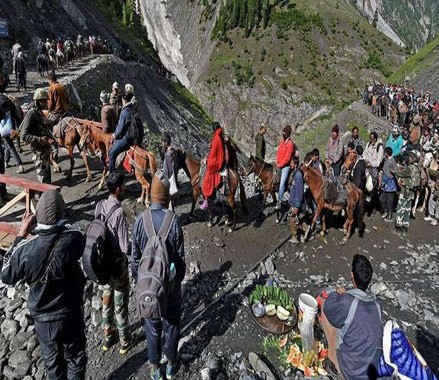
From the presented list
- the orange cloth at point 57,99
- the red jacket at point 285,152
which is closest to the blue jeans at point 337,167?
the red jacket at point 285,152

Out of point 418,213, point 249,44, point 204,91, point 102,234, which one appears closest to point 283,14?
point 249,44

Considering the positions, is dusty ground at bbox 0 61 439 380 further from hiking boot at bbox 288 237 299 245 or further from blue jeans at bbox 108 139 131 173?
blue jeans at bbox 108 139 131 173

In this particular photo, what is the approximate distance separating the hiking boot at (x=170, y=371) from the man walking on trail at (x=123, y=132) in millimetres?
5732

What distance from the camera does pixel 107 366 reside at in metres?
5.65

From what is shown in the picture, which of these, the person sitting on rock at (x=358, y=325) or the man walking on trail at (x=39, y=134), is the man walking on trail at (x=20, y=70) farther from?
the person sitting on rock at (x=358, y=325)

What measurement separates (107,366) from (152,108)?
23296 millimetres

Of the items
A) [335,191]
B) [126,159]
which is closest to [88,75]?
[126,159]

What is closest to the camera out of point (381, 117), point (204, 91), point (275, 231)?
point (275, 231)

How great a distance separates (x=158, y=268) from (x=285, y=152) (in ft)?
19.8

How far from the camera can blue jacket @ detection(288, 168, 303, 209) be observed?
9.09m

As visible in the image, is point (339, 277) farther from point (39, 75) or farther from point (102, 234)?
A: point (39, 75)

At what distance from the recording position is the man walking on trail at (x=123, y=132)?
29.4 feet

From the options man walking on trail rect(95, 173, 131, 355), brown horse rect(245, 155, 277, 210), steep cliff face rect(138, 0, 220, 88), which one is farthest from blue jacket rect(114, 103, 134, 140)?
steep cliff face rect(138, 0, 220, 88)

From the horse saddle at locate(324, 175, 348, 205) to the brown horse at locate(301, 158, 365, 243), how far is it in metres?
0.10
